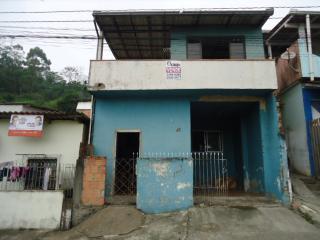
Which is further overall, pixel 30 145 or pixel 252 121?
pixel 252 121

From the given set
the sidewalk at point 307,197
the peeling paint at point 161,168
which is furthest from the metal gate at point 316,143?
the peeling paint at point 161,168

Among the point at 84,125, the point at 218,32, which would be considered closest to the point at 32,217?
the point at 84,125

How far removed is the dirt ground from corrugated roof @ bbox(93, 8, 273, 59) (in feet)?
22.2

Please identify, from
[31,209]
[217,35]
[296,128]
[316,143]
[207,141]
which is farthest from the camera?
[207,141]

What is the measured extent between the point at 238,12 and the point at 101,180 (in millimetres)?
7535

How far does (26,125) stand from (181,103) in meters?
5.57

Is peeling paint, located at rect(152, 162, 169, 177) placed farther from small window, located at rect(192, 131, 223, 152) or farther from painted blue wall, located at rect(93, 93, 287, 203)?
small window, located at rect(192, 131, 223, 152)

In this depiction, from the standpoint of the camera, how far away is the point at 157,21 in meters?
9.56

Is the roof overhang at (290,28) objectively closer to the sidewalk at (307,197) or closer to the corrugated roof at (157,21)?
the corrugated roof at (157,21)

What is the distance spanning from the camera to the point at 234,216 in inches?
246

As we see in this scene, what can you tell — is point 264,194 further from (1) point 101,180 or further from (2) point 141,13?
(2) point 141,13

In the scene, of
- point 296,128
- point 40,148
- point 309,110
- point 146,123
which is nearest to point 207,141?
point 296,128

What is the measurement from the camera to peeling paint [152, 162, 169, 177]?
688 centimetres

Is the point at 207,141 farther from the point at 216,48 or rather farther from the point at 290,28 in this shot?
the point at 290,28
